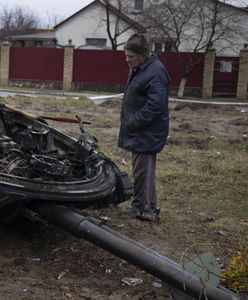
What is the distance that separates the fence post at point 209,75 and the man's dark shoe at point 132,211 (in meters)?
24.9

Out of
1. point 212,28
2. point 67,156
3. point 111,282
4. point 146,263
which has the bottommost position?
point 111,282

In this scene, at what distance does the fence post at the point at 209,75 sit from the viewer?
3030 cm

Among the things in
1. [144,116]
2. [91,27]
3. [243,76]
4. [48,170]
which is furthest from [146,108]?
[91,27]

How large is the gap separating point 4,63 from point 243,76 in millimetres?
13665

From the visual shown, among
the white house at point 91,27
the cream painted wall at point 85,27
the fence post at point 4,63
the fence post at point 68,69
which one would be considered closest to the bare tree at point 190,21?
the fence post at point 68,69

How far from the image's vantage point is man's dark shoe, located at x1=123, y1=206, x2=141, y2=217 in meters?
5.77

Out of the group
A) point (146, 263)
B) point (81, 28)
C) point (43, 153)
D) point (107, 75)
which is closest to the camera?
point (146, 263)

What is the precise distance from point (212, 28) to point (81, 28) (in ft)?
56.4

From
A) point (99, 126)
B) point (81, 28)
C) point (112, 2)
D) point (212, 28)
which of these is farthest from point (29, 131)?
point (81, 28)

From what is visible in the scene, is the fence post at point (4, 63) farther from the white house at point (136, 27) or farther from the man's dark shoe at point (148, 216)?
the man's dark shoe at point (148, 216)

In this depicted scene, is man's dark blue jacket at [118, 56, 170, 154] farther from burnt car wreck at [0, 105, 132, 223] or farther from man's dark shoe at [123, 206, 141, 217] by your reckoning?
man's dark shoe at [123, 206, 141, 217]

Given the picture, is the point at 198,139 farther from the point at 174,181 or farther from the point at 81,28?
the point at 81,28

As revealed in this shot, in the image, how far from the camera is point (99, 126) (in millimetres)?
13281

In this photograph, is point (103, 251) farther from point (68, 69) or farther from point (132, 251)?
point (68, 69)
